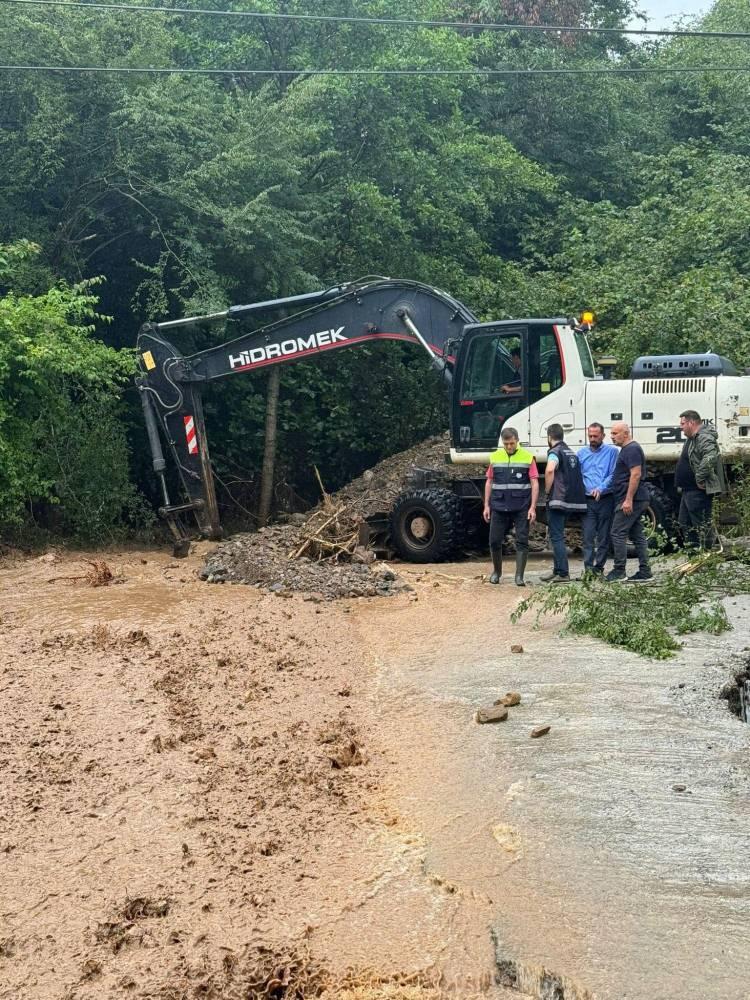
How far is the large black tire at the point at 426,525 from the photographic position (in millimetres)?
15773

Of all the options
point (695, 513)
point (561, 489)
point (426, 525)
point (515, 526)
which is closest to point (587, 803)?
point (561, 489)

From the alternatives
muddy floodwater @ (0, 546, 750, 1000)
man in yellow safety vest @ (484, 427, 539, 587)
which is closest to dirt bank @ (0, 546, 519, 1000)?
muddy floodwater @ (0, 546, 750, 1000)

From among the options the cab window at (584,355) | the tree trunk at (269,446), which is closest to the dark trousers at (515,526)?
the cab window at (584,355)

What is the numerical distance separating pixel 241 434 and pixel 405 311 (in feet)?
18.4

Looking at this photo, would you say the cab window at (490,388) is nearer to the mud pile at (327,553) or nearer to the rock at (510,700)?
the mud pile at (327,553)

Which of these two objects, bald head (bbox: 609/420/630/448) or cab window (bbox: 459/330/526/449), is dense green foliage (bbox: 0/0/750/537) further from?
bald head (bbox: 609/420/630/448)

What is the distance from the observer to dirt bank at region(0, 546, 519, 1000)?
4617 millimetres

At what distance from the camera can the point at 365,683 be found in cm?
920

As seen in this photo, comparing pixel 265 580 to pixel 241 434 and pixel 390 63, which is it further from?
pixel 390 63

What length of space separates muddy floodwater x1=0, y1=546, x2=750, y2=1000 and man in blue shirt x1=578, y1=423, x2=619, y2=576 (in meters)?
2.59

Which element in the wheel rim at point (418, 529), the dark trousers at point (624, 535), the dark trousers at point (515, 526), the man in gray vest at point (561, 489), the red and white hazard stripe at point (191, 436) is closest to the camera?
the dark trousers at point (624, 535)

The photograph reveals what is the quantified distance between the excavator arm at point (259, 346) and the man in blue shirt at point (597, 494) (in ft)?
12.6

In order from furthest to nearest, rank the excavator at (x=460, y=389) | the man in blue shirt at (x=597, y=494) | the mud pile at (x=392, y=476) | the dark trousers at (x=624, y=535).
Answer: the mud pile at (x=392, y=476) → the excavator at (x=460, y=389) → the man in blue shirt at (x=597, y=494) → the dark trousers at (x=624, y=535)

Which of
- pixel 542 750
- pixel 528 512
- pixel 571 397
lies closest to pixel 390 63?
pixel 571 397
